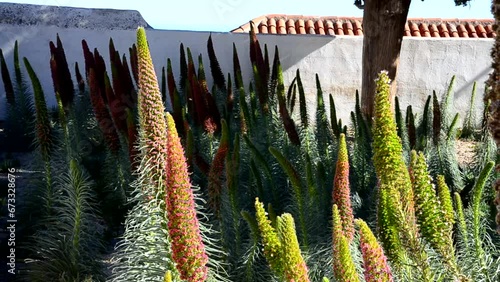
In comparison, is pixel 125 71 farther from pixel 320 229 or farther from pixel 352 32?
pixel 352 32

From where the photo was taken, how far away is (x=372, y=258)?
1660 mm

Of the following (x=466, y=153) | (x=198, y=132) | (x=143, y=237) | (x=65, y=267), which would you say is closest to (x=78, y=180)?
(x=65, y=267)

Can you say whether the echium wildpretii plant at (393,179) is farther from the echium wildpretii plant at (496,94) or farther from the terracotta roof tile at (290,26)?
the terracotta roof tile at (290,26)

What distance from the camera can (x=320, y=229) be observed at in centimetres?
358

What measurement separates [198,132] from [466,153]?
416 cm

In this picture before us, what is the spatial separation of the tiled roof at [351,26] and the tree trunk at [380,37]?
5.39 m

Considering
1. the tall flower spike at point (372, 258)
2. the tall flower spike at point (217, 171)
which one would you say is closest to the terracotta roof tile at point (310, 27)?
the tall flower spike at point (217, 171)

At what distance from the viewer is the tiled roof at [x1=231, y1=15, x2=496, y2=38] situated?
1366 centimetres

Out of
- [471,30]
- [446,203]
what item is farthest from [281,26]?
[446,203]

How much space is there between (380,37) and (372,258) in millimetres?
6463

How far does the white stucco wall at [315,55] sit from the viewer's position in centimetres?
850

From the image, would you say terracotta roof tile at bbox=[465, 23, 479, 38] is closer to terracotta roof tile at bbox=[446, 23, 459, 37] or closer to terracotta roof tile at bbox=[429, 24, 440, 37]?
terracotta roof tile at bbox=[446, 23, 459, 37]

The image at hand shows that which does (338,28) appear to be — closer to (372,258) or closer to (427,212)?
(427,212)

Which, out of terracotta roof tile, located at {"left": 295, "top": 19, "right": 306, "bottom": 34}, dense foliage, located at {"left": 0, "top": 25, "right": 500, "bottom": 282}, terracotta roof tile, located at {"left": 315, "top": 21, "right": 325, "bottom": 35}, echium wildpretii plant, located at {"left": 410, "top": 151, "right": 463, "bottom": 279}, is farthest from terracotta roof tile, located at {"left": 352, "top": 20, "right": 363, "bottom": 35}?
echium wildpretii plant, located at {"left": 410, "top": 151, "right": 463, "bottom": 279}
